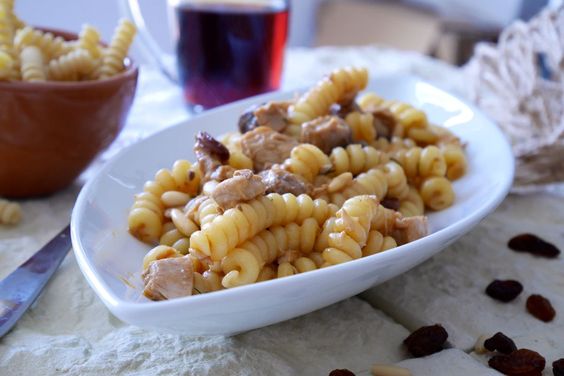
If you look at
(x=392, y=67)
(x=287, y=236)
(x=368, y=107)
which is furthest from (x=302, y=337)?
(x=392, y=67)

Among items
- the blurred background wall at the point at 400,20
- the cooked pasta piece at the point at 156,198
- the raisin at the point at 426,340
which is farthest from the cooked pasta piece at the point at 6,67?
the blurred background wall at the point at 400,20

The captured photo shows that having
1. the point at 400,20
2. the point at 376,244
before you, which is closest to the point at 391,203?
the point at 376,244

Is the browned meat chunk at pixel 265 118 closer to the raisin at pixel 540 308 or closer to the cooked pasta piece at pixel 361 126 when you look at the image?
the cooked pasta piece at pixel 361 126

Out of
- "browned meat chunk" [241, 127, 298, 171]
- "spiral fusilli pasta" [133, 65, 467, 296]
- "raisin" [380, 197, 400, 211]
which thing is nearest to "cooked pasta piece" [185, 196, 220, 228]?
"spiral fusilli pasta" [133, 65, 467, 296]

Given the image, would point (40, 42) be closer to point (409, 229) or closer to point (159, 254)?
point (159, 254)

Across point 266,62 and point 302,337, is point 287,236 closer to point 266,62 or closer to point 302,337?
point 302,337
